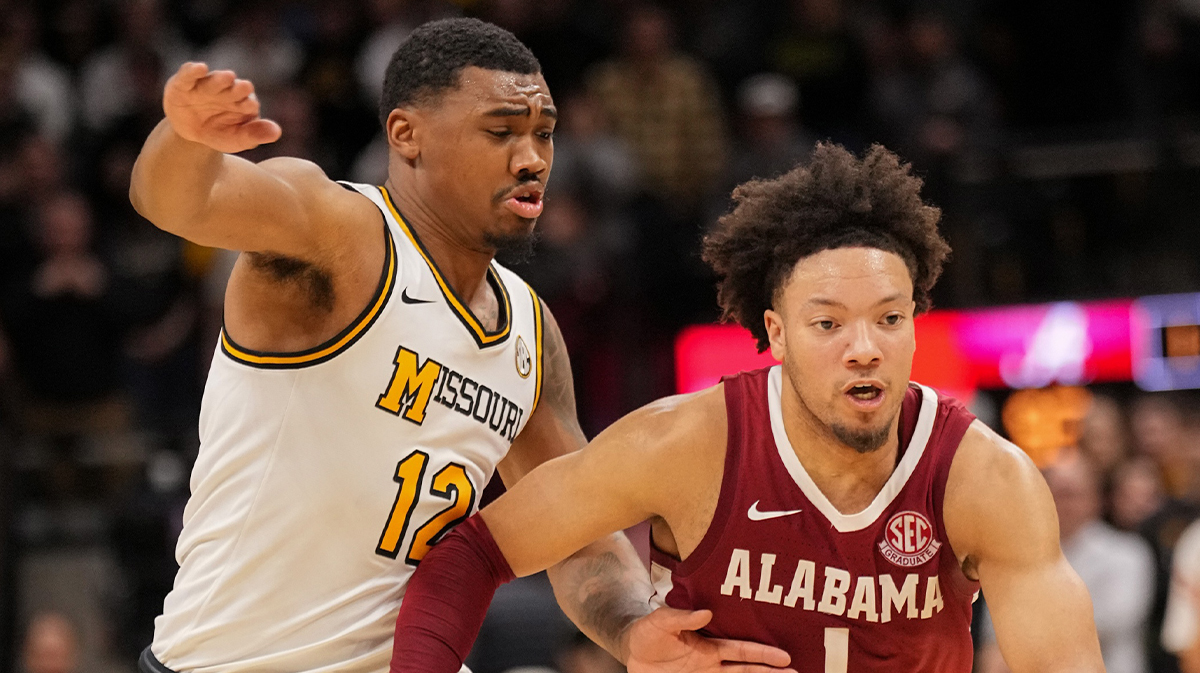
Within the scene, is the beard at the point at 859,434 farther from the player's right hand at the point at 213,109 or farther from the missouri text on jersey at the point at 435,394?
the player's right hand at the point at 213,109

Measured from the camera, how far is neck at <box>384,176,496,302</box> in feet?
12.3

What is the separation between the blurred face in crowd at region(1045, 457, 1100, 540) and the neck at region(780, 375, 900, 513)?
157 inches

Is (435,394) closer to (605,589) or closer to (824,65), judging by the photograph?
(605,589)

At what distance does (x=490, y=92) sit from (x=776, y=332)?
0.95 metres

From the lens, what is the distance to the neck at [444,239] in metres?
3.75

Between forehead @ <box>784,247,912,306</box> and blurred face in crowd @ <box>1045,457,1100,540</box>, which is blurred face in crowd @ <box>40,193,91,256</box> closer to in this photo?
blurred face in crowd @ <box>1045,457,1100,540</box>

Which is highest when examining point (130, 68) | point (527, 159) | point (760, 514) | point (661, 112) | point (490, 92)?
point (130, 68)

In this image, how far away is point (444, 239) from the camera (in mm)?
3779

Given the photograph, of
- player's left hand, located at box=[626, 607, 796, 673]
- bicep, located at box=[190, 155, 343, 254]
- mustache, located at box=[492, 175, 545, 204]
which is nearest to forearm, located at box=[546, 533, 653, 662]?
player's left hand, located at box=[626, 607, 796, 673]

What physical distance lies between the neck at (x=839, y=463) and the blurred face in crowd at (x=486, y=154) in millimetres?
864

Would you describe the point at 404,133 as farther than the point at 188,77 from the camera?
Yes

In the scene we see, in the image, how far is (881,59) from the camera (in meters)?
9.95

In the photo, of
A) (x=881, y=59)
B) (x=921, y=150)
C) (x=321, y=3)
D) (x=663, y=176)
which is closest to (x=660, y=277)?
(x=663, y=176)

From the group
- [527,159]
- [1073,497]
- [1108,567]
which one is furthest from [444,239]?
[1108,567]
